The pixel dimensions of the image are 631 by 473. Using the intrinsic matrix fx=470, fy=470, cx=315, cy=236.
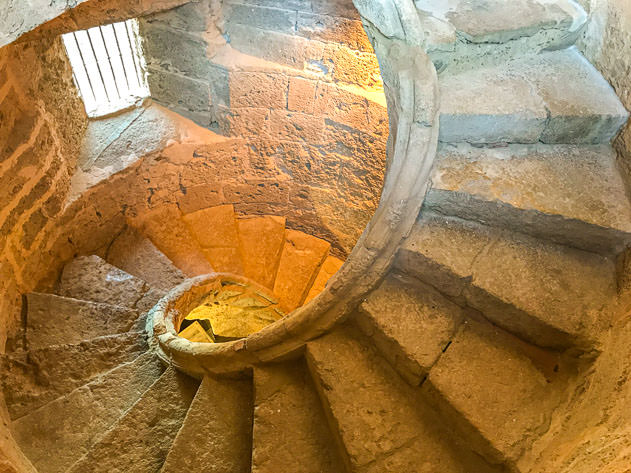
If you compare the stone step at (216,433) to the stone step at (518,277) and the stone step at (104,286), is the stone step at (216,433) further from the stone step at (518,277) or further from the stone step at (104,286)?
the stone step at (104,286)

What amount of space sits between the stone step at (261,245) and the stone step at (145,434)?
6.83ft

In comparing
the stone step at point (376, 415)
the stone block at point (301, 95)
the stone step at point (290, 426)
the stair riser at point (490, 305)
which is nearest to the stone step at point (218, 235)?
the stone block at point (301, 95)

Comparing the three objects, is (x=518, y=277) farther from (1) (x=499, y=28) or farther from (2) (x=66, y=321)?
(2) (x=66, y=321)

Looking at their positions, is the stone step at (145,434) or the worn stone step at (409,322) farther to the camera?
the stone step at (145,434)

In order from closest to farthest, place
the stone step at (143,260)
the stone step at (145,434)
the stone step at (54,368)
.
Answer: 1. the stone step at (145,434)
2. the stone step at (54,368)
3. the stone step at (143,260)

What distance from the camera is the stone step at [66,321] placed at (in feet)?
9.39

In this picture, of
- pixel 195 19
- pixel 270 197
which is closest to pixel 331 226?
pixel 270 197

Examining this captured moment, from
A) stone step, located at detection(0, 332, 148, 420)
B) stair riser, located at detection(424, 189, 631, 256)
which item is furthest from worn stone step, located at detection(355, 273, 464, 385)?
stone step, located at detection(0, 332, 148, 420)

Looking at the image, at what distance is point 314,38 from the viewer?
3.59 m

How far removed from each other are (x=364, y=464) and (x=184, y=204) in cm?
320

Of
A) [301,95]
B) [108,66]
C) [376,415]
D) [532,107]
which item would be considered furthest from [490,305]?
[108,66]

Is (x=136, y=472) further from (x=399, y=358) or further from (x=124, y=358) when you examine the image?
(x=399, y=358)

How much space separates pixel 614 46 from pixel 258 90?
260 centimetres

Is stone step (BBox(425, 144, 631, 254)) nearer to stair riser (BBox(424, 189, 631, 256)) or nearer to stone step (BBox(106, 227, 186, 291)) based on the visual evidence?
stair riser (BBox(424, 189, 631, 256))
